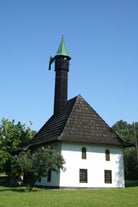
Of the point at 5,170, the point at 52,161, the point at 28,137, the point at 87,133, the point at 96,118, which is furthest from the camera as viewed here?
the point at 28,137

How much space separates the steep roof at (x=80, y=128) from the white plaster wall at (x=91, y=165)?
0.80m

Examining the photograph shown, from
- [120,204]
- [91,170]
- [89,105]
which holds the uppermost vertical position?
[89,105]

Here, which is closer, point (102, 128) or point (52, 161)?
point (52, 161)

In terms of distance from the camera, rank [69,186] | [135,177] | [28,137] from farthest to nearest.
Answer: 1. [135,177]
2. [28,137]
3. [69,186]

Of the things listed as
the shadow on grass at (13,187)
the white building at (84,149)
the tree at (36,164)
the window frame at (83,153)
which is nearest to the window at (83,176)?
the white building at (84,149)

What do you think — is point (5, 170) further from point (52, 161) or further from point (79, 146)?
point (52, 161)

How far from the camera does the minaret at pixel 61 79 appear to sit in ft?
126

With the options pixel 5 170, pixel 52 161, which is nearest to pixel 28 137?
pixel 5 170

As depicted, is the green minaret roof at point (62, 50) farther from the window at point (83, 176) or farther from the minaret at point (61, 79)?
the window at point (83, 176)

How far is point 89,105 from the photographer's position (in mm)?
35938

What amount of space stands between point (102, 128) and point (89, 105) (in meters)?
3.58

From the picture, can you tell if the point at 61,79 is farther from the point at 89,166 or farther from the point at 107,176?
the point at 107,176

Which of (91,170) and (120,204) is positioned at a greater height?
(91,170)

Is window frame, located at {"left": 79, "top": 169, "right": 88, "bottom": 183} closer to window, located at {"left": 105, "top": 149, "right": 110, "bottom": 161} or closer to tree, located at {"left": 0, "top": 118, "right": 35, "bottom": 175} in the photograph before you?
window, located at {"left": 105, "top": 149, "right": 110, "bottom": 161}
